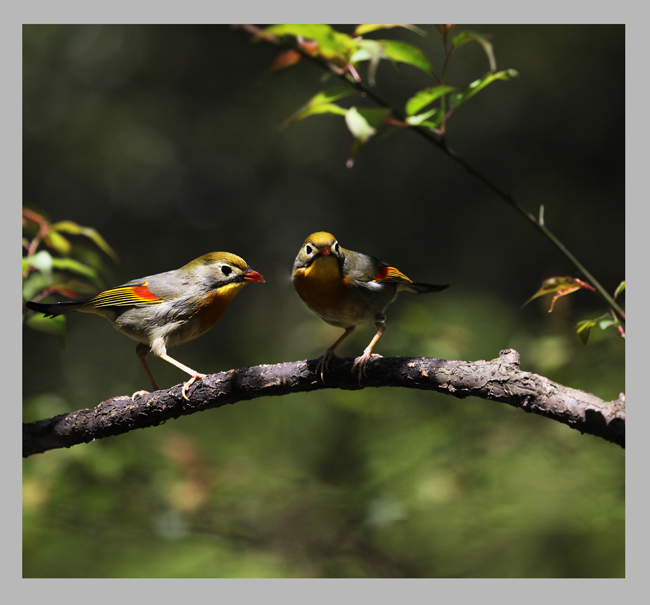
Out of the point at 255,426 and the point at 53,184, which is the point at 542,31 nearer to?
the point at 255,426

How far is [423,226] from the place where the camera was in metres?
5.89

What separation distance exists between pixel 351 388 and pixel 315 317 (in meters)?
1.79

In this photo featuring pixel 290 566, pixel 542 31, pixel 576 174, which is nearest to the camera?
pixel 290 566

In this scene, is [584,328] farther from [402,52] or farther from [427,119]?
[402,52]

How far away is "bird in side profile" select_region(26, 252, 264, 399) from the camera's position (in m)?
1.93

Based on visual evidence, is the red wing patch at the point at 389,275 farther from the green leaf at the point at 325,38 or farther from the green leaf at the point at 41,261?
the green leaf at the point at 41,261

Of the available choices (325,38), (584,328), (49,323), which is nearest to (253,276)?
(325,38)

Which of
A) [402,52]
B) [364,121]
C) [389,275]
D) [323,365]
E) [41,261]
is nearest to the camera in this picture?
[364,121]

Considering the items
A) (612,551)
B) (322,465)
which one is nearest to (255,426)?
(322,465)

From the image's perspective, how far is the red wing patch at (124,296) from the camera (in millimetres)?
2154

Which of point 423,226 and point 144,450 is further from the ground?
A: point 423,226

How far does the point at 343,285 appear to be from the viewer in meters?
1.86

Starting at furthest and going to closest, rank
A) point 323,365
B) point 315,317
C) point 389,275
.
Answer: point 315,317
point 389,275
point 323,365

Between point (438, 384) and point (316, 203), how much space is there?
176 inches
